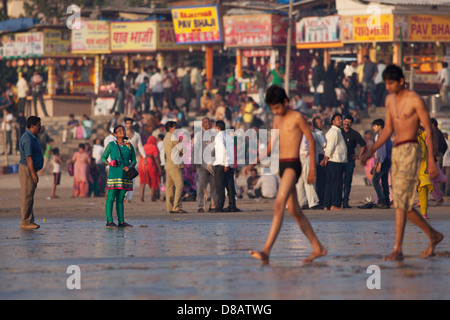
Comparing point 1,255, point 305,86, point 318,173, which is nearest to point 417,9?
point 305,86

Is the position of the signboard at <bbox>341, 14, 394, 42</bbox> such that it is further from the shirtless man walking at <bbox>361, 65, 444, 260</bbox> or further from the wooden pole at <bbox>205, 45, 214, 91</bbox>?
the shirtless man walking at <bbox>361, 65, 444, 260</bbox>

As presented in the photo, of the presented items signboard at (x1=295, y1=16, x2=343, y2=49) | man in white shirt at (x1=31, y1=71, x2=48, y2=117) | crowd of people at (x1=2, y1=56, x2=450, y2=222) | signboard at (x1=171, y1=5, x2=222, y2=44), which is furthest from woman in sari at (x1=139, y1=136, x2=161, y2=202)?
man in white shirt at (x1=31, y1=71, x2=48, y2=117)

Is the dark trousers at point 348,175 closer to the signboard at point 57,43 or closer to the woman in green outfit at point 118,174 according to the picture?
the woman in green outfit at point 118,174

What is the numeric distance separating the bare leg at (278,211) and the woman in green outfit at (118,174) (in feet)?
18.9

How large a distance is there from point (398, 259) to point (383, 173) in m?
9.75

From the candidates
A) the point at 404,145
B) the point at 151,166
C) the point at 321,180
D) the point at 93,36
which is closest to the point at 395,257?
the point at 404,145

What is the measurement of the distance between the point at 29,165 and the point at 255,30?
103 feet

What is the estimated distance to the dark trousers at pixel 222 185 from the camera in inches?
780

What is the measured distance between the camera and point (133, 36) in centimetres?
5278

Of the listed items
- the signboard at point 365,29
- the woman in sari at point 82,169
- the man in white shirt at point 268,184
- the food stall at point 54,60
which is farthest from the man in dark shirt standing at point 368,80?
the food stall at point 54,60

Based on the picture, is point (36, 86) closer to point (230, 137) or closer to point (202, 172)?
point (202, 172)

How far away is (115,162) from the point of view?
1579cm

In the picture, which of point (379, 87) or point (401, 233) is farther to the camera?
point (379, 87)

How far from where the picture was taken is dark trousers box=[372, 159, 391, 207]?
19.7 m
